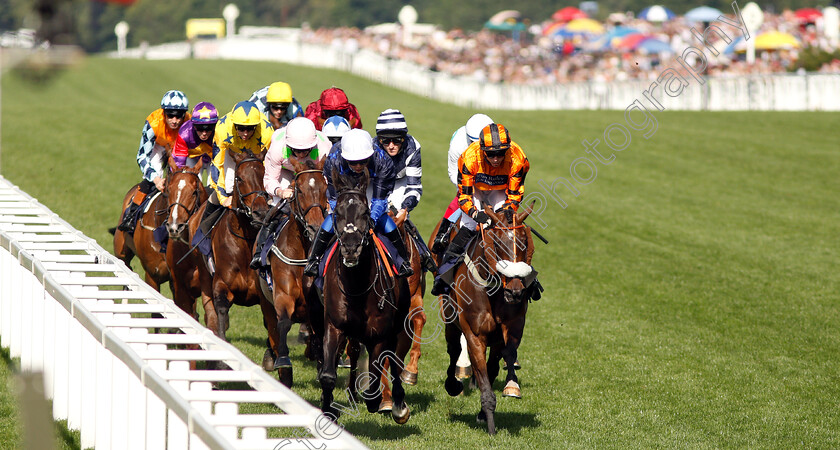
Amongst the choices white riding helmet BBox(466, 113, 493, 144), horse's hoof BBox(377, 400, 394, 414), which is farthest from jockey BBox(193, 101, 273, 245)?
horse's hoof BBox(377, 400, 394, 414)

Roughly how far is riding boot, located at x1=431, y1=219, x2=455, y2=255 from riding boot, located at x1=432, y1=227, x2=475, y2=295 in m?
0.61

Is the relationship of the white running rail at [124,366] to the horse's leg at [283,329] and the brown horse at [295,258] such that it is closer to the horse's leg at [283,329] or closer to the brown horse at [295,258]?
the horse's leg at [283,329]

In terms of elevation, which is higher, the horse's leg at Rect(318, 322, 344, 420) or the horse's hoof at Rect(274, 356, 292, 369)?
the horse's leg at Rect(318, 322, 344, 420)

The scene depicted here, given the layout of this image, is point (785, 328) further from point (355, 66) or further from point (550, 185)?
point (355, 66)

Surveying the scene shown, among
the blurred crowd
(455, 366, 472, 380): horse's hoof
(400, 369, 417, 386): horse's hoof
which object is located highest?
the blurred crowd

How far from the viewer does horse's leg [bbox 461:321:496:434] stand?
749 centimetres

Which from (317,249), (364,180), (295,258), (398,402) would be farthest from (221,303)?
(364,180)

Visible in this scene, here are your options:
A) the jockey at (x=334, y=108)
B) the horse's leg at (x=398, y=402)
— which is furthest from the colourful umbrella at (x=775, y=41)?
the horse's leg at (x=398, y=402)

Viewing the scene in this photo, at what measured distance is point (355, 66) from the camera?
42.3 m

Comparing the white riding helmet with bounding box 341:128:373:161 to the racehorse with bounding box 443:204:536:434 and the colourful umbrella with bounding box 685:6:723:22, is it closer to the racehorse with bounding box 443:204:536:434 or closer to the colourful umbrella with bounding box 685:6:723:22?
the racehorse with bounding box 443:204:536:434

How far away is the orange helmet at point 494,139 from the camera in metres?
7.88

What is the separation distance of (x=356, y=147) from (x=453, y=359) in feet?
7.19

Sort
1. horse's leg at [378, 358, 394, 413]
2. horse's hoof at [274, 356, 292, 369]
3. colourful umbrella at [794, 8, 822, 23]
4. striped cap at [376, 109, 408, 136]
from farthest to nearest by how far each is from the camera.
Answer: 1. colourful umbrella at [794, 8, 822, 23]
2. striped cap at [376, 109, 408, 136]
3. horse's hoof at [274, 356, 292, 369]
4. horse's leg at [378, 358, 394, 413]

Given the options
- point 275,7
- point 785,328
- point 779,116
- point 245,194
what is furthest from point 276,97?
point 275,7
